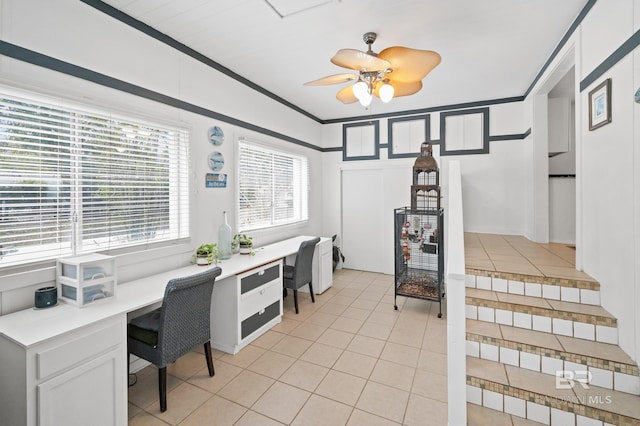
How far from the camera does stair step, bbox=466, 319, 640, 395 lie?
1624mm

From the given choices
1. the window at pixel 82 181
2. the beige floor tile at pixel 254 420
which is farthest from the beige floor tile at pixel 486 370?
the window at pixel 82 181

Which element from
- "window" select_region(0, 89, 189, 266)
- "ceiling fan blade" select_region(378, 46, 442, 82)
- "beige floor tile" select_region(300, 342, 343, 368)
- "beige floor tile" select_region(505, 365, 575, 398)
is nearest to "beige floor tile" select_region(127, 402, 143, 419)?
"window" select_region(0, 89, 189, 266)

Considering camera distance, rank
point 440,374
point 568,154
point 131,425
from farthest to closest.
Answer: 1. point 568,154
2. point 440,374
3. point 131,425

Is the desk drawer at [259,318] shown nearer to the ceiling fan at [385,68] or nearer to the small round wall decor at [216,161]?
the small round wall decor at [216,161]

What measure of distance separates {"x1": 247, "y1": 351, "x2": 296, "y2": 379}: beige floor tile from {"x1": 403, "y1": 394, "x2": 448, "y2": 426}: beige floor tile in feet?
3.46

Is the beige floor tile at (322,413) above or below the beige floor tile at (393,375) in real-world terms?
below

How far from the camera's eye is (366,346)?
2832 millimetres

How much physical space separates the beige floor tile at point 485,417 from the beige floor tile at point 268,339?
1791 millimetres

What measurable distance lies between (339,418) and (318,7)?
119 inches

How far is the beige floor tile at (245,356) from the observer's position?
2.55 metres

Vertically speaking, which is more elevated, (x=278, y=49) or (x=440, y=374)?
(x=278, y=49)

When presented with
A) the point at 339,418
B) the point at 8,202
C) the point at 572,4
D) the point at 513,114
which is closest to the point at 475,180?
the point at 513,114

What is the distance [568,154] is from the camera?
4258 mm

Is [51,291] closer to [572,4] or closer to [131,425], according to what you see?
[131,425]
